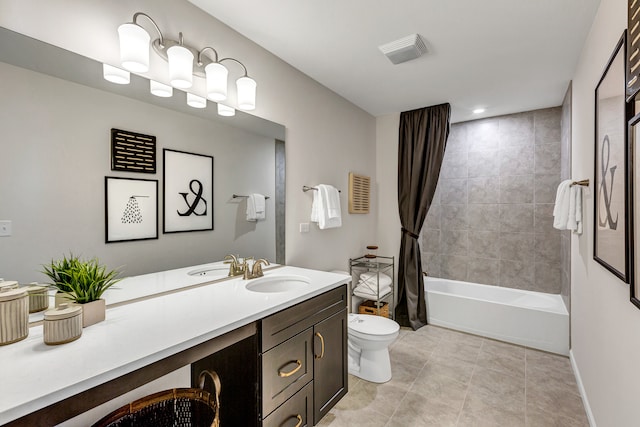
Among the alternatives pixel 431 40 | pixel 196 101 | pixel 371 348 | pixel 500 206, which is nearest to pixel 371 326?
pixel 371 348

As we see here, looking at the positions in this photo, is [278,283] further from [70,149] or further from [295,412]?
[70,149]

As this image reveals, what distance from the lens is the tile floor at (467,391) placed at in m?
1.84

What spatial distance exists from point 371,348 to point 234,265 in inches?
47.2

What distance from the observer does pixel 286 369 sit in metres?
1.47

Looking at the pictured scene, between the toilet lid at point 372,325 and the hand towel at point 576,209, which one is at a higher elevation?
the hand towel at point 576,209

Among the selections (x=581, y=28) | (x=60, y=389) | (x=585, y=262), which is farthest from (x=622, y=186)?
(x=60, y=389)

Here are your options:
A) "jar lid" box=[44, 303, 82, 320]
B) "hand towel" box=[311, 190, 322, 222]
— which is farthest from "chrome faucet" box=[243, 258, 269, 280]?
"jar lid" box=[44, 303, 82, 320]

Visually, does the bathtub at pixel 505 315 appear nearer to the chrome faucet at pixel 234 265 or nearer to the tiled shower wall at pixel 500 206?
the tiled shower wall at pixel 500 206

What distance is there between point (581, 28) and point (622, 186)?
1302 mm

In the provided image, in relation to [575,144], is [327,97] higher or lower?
higher

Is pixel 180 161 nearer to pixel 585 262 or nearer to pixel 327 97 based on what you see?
pixel 327 97

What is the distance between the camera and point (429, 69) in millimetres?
2381

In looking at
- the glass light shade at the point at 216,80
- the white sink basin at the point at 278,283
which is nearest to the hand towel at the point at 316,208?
the white sink basin at the point at 278,283

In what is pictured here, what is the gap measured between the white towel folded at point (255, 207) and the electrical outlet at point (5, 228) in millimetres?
1130
